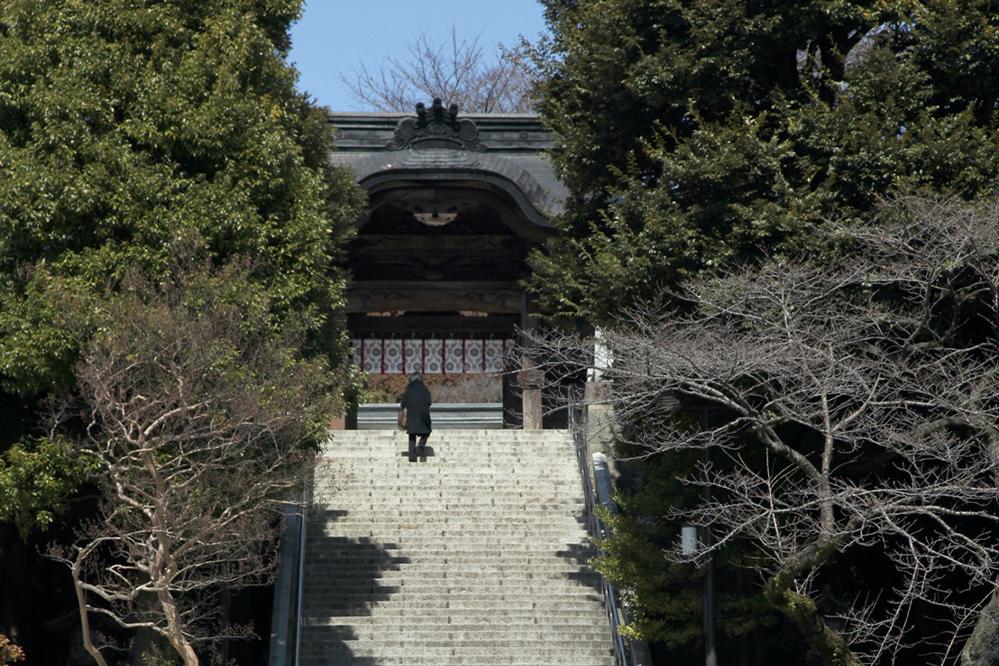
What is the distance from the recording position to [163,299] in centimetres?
877

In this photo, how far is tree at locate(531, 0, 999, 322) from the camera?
934 cm

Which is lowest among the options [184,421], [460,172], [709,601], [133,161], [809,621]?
[809,621]

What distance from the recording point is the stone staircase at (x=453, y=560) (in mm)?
11242

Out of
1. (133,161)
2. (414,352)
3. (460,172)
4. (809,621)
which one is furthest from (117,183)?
(414,352)

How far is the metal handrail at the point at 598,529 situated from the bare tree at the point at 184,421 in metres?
2.59

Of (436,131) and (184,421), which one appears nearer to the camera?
(184,421)

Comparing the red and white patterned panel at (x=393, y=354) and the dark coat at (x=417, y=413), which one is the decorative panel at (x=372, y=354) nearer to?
the red and white patterned panel at (x=393, y=354)

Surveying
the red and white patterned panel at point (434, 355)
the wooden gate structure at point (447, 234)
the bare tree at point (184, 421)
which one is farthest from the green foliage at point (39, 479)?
the red and white patterned panel at point (434, 355)

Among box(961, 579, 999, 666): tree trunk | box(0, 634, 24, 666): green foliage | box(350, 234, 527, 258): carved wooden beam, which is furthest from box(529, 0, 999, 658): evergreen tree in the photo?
box(350, 234, 527, 258): carved wooden beam

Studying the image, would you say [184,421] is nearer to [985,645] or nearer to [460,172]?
[985,645]

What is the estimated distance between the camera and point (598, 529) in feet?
40.9

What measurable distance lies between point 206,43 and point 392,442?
7150 millimetres

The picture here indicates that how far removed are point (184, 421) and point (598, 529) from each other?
5445 mm

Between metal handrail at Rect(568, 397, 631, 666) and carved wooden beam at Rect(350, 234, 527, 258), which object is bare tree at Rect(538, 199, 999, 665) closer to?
metal handrail at Rect(568, 397, 631, 666)
